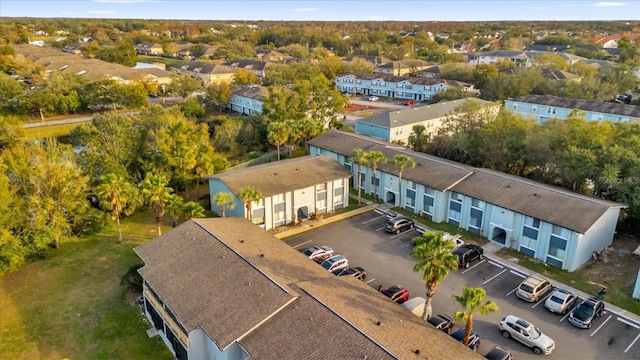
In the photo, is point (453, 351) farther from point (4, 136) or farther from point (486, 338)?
A: point (4, 136)

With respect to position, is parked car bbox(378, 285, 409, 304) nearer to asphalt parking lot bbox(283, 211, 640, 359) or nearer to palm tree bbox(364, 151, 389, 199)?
asphalt parking lot bbox(283, 211, 640, 359)

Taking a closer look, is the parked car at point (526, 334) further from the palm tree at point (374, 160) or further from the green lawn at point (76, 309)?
the palm tree at point (374, 160)

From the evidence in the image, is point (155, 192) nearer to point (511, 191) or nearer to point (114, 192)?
point (114, 192)

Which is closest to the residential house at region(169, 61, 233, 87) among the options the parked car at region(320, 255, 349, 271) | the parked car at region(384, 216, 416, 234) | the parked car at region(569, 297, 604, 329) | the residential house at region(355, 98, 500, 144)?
the residential house at region(355, 98, 500, 144)

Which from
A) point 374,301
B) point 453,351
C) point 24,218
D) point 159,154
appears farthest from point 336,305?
point 159,154

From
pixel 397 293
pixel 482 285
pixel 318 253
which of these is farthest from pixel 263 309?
pixel 482 285

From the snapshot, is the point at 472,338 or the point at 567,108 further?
the point at 567,108

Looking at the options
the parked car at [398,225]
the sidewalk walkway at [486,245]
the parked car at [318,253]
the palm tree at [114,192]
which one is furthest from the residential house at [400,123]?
the palm tree at [114,192]
